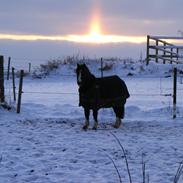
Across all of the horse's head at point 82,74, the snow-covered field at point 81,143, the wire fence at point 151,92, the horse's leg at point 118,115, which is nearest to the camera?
the snow-covered field at point 81,143

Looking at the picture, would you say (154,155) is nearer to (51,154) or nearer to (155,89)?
(51,154)

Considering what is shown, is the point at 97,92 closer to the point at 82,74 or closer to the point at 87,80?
the point at 87,80

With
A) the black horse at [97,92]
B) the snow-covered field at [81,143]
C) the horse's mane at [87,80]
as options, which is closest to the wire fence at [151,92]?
the snow-covered field at [81,143]

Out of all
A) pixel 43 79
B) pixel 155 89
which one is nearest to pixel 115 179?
pixel 155 89

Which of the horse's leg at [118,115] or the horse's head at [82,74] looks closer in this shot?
the horse's head at [82,74]

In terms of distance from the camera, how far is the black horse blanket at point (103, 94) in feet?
38.6

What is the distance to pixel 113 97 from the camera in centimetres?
1202

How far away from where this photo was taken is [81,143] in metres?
9.84

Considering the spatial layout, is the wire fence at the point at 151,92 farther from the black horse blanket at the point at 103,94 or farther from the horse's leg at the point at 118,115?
the black horse blanket at the point at 103,94

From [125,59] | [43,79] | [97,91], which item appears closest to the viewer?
[97,91]

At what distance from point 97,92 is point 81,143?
7.29 ft

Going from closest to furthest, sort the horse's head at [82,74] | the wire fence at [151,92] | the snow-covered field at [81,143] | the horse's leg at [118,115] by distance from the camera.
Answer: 1. the snow-covered field at [81,143]
2. the horse's head at [82,74]
3. the horse's leg at [118,115]
4. the wire fence at [151,92]

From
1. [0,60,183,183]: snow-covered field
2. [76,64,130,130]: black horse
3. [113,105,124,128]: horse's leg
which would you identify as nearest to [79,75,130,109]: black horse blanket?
[76,64,130,130]: black horse

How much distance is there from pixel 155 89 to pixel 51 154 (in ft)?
42.9
